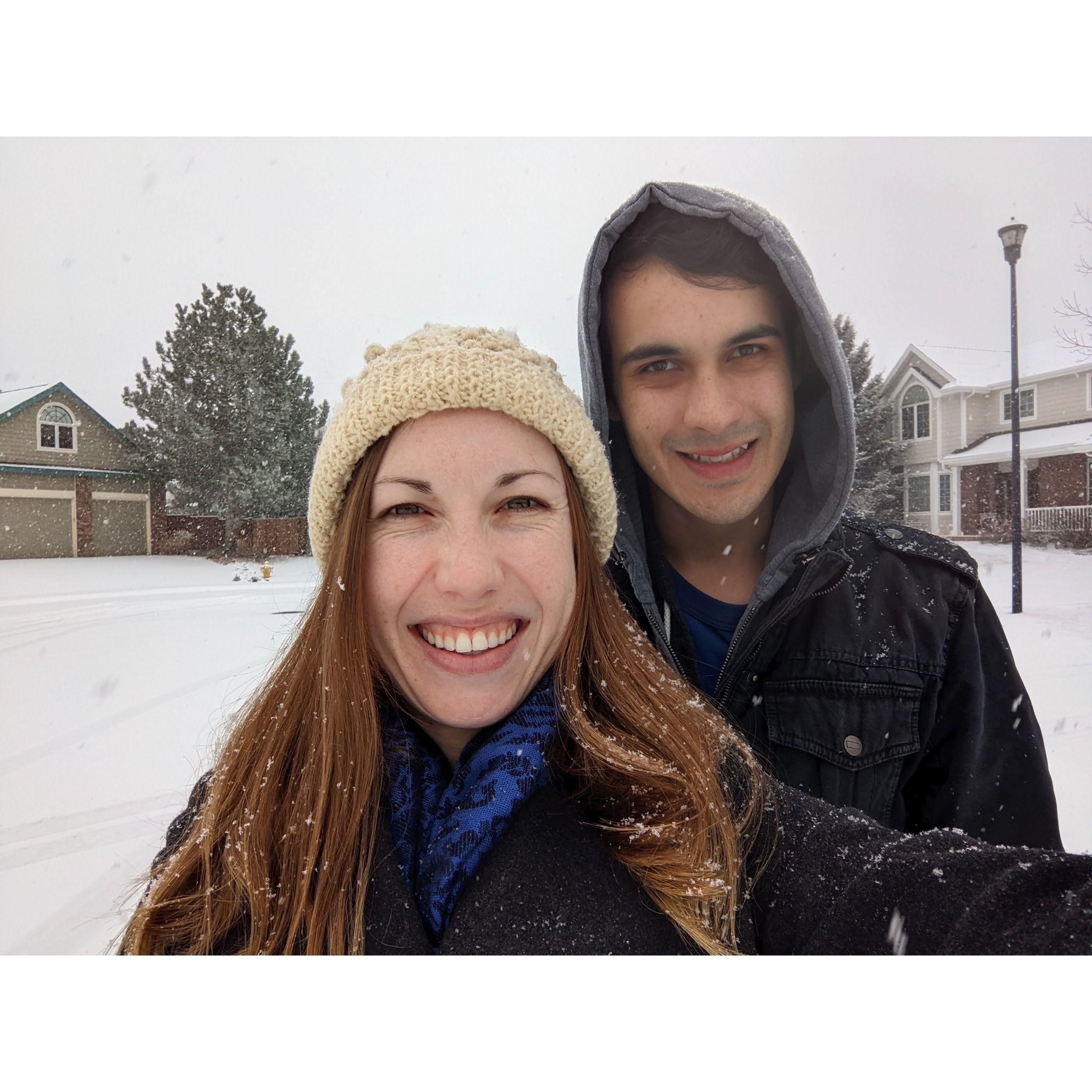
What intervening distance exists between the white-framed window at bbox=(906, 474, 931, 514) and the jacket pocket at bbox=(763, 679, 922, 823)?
22.7 inches

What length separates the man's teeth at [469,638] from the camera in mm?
1120

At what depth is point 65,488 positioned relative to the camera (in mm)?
1655

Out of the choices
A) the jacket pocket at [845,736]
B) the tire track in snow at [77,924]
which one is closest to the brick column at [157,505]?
the tire track in snow at [77,924]

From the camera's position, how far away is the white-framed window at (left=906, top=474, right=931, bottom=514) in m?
1.77

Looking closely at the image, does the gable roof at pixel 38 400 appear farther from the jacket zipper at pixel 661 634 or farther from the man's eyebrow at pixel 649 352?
the jacket zipper at pixel 661 634

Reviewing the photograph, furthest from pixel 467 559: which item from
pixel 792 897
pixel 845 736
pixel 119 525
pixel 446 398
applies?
pixel 119 525

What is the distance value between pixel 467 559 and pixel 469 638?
0.15 m

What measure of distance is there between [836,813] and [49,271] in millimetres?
2312

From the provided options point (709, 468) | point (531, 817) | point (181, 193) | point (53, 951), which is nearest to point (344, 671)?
point (531, 817)

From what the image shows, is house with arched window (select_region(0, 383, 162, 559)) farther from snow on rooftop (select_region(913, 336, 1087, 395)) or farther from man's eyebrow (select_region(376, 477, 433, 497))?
snow on rooftop (select_region(913, 336, 1087, 395))

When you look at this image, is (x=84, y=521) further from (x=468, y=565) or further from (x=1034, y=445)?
(x=1034, y=445)

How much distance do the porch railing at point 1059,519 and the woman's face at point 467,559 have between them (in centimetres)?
133

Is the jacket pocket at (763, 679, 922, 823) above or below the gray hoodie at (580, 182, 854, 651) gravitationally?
below

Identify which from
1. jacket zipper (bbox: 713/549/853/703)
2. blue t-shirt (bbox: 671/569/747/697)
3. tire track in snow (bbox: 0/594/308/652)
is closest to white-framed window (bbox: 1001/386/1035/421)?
jacket zipper (bbox: 713/549/853/703)
